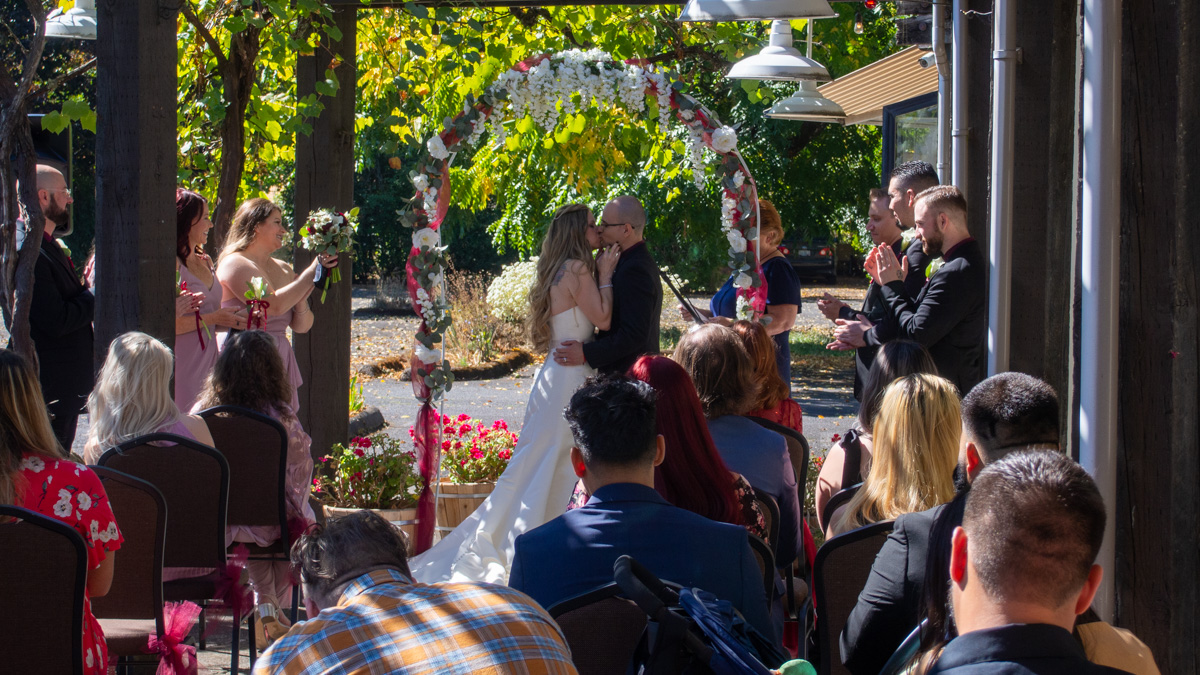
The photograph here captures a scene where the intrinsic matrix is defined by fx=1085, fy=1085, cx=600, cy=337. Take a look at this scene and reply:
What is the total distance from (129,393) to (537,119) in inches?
119

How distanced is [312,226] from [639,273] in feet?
6.27

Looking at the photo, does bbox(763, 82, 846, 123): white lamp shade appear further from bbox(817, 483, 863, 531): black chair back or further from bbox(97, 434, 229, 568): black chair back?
bbox(97, 434, 229, 568): black chair back

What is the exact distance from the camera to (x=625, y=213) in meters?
5.79

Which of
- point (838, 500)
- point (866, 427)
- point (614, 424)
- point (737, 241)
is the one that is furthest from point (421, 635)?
point (737, 241)

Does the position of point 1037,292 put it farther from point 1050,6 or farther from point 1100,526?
point 1100,526

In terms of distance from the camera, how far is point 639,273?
5715mm

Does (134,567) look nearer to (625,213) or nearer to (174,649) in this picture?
(174,649)

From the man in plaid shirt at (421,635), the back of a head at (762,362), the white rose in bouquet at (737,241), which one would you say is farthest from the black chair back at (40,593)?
the white rose in bouquet at (737,241)

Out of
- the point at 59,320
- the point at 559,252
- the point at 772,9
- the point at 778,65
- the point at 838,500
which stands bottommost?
the point at 838,500

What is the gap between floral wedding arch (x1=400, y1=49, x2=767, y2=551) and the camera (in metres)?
5.91

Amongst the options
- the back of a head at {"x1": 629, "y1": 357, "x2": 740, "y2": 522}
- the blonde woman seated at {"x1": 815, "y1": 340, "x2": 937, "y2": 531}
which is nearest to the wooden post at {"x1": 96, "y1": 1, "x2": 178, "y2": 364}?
the back of a head at {"x1": 629, "y1": 357, "x2": 740, "y2": 522}

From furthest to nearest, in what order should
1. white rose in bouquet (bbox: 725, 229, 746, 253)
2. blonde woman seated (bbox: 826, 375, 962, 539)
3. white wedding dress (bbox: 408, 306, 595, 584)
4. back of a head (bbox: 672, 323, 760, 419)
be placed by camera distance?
white rose in bouquet (bbox: 725, 229, 746, 253) → white wedding dress (bbox: 408, 306, 595, 584) → back of a head (bbox: 672, 323, 760, 419) → blonde woman seated (bbox: 826, 375, 962, 539)

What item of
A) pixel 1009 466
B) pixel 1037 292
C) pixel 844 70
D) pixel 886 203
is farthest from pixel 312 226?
pixel 844 70

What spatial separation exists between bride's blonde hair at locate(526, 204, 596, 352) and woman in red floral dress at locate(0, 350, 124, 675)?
316 centimetres
